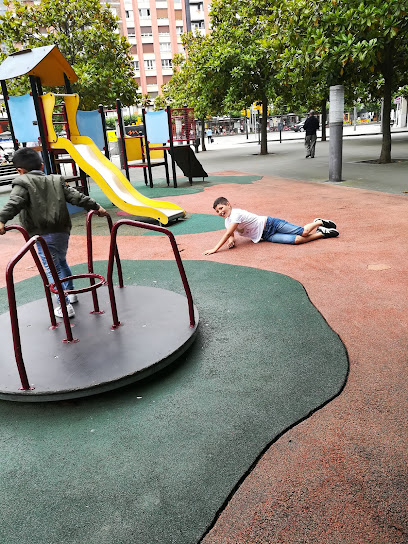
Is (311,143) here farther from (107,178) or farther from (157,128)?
(107,178)

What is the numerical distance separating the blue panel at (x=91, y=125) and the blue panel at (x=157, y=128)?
2062 mm

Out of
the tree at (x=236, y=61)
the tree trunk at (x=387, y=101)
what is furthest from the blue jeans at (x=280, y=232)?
the tree at (x=236, y=61)

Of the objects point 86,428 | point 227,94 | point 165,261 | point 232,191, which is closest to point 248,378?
point 86,428

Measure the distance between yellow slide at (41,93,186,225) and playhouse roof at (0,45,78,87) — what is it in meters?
0.55

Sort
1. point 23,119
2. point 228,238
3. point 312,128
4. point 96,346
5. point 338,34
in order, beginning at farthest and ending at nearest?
1. point 312,128
2. point 338,34
3. point 23,119
4. point 228,238
5. point 96,346

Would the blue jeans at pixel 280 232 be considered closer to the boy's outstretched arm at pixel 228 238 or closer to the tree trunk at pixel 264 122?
the boy's outstretched arm at pixel 228 238

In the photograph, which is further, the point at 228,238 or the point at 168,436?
the point at 228,238

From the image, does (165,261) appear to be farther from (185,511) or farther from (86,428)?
(185,511)

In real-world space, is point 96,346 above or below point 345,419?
above

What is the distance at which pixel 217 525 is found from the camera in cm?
173

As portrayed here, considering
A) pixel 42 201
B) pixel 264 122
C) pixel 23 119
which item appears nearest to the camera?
pixel 42 201

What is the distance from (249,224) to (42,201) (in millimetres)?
2911

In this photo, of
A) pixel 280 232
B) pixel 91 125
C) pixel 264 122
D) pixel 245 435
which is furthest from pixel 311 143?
pixel 245 435

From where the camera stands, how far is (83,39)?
1608 centimetres
